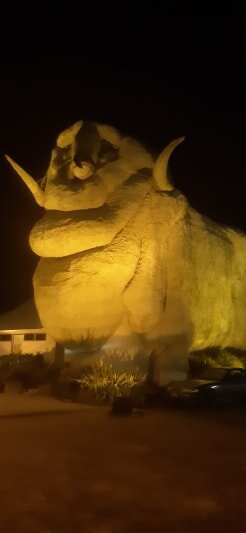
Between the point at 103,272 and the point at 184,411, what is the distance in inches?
233

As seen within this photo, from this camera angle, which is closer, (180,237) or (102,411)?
(102,411)

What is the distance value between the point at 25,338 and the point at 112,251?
746 cm

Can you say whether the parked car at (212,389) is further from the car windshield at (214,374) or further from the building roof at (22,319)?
the building roof at (22,319)

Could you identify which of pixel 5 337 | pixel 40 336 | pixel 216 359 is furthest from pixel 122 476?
pixel 5 337

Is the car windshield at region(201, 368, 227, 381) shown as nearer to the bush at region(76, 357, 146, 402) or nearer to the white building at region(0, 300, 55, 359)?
the bush at region(76, 357, 146, 402)

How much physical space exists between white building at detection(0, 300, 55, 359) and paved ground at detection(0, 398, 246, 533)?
11.3 meters

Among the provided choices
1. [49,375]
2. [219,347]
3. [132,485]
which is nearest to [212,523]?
[132,485]

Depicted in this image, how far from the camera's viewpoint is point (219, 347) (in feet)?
73.6

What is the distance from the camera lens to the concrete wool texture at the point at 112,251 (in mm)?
19266

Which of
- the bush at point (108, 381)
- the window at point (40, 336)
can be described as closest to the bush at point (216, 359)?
the bush at point (108, 381)

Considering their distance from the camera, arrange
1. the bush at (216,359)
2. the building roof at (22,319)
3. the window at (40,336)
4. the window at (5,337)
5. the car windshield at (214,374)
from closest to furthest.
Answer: the car windshield at (214,374)
the bush at (216,359)
the window at (40,336)
the window at (5,337)
the building roof at (22,319)

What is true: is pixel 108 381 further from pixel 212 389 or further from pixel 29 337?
pixel 29 337

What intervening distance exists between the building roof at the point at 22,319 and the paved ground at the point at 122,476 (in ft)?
48.4

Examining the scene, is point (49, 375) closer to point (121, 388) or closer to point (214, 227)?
point (121, 388)
